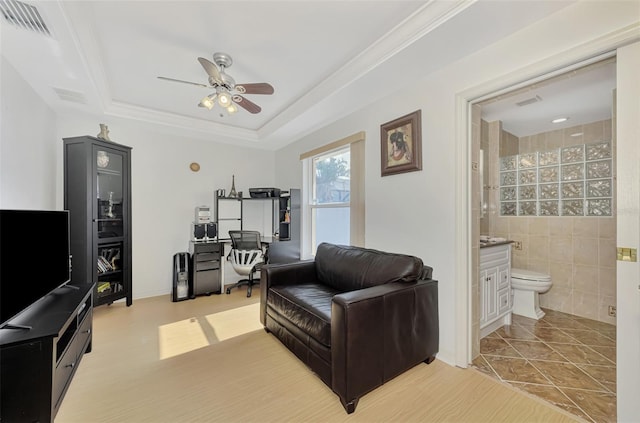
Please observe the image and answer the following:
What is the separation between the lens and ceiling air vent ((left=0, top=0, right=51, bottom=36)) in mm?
1595

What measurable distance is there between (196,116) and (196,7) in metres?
2.11

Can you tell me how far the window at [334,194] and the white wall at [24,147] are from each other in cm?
291

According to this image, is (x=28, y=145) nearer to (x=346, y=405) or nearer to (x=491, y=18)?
(x=346, y=405)

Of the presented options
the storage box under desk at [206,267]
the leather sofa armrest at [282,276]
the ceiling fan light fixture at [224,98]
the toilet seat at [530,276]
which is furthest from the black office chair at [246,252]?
the toilet seat at [530,276]

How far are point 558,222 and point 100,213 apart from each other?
552 centimetres

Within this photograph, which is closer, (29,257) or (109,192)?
(29,257)

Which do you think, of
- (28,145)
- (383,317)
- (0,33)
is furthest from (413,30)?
(28,145)

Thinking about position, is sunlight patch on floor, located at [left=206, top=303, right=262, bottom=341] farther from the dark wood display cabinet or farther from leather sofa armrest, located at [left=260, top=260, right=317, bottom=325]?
the dark wood display cabinet

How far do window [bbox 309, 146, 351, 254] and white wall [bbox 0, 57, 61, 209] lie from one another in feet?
10.0

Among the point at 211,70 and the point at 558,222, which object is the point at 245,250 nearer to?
the point at 211,70

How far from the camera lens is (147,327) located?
9.05ft

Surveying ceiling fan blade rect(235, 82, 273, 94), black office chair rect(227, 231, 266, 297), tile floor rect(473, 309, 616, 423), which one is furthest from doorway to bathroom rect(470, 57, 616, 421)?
black office chair rect(227, 231, 266, 297)

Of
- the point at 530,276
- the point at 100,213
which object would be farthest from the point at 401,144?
the point at 100,213

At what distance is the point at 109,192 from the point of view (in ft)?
10.8
